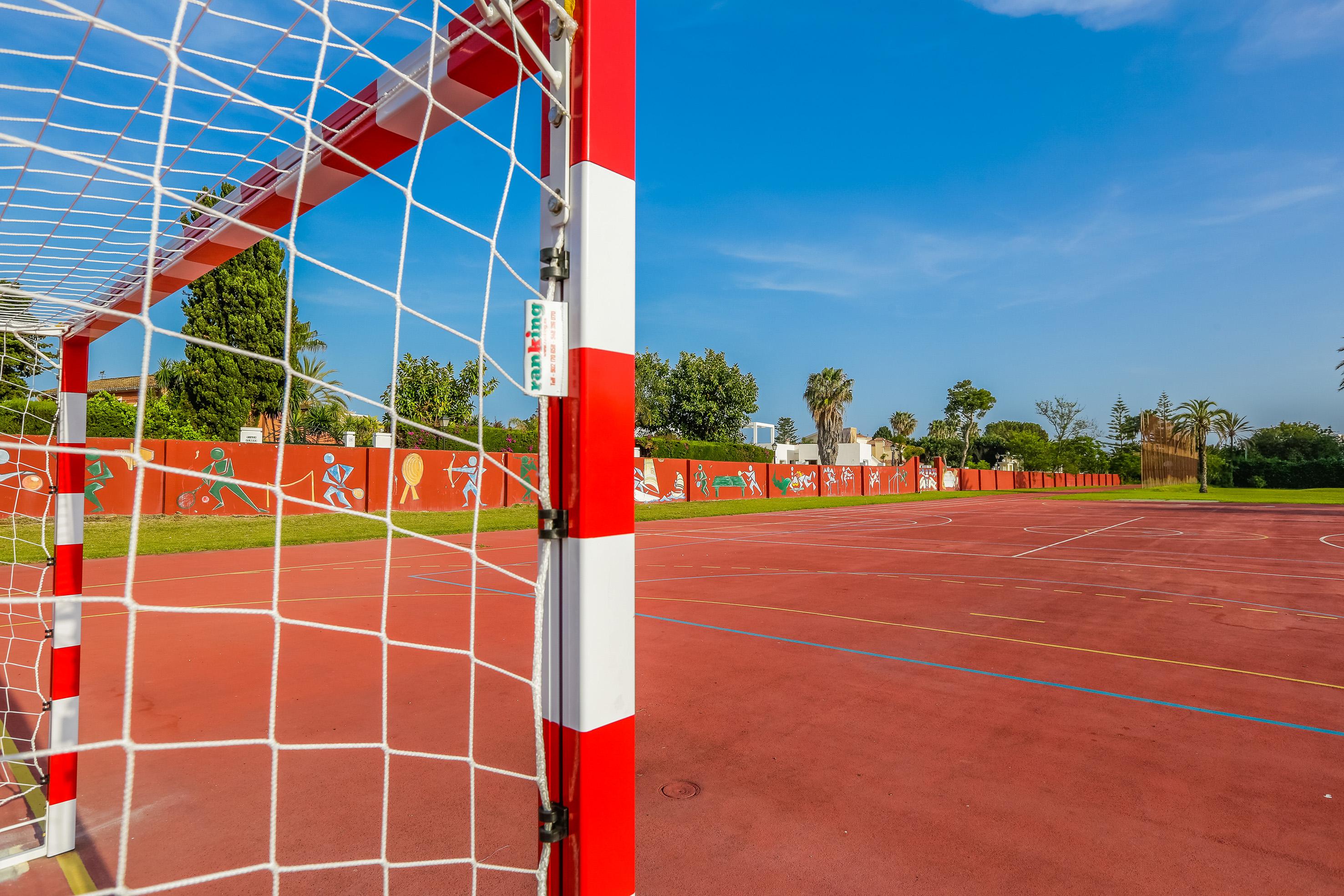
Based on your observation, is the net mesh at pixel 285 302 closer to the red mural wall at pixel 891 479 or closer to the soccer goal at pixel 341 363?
the soccer goal at pixel 341 363

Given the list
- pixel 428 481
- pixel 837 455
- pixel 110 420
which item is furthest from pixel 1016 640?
pixel 837 455

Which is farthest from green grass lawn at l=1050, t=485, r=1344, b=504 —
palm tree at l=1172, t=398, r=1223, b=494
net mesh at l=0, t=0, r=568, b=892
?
net mesh at l=0, t=0, r=568, b=892

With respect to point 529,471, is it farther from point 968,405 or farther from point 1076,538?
point 968,405

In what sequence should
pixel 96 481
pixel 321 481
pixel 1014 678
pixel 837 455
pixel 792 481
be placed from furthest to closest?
pixel 837 455
pixel 792 481
pixel 321 481
pixel 96 481
pixel 1014 678

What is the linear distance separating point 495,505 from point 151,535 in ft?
33.4

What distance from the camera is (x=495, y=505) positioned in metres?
22.5

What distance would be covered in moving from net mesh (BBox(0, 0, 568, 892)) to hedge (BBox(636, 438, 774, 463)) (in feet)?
84.2

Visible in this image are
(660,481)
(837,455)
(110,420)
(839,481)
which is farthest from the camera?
(837,455)

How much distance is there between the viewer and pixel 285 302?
1827 millimetres

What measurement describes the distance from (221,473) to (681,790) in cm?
1900

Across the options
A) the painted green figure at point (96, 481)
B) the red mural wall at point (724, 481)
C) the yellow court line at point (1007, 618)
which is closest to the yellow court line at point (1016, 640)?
the yellow court line at point (1007, 618)

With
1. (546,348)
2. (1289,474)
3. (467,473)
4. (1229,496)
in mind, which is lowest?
(1229,496)

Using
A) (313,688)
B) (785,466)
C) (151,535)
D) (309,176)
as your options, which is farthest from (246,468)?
(785,466)

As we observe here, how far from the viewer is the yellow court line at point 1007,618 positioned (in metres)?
6.73
